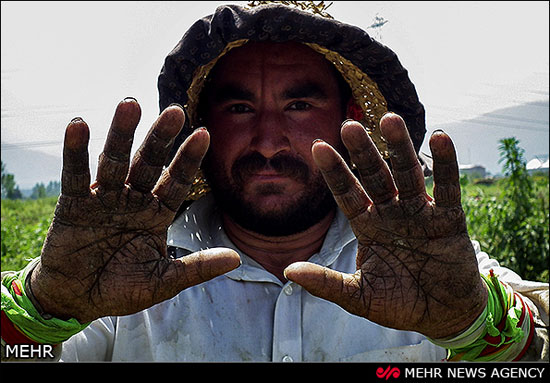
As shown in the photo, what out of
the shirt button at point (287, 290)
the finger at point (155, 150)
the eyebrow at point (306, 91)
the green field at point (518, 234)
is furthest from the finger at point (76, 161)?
the green field at point (518, 234)

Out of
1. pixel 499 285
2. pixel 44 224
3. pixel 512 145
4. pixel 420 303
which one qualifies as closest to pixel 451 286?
pixel 420 303

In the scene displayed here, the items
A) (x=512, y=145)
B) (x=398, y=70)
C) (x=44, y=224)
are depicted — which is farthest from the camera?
(x=44, y=224)

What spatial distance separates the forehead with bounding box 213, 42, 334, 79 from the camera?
2.14 metres

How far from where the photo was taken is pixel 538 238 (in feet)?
15.9

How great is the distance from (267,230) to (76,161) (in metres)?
0.97

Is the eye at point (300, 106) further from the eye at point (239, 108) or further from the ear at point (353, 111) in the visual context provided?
the ear at point (353, 111)

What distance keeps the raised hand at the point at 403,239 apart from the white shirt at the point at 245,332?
0.50 metres

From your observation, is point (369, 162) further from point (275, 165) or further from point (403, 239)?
point (275, 165)

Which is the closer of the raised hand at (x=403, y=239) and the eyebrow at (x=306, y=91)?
the raised hand at (x=403, y=239)

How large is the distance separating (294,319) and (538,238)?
3884 millimetres

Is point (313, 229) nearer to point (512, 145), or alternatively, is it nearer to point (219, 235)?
point (219, 235)

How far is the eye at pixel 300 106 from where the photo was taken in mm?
2103
